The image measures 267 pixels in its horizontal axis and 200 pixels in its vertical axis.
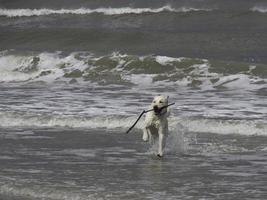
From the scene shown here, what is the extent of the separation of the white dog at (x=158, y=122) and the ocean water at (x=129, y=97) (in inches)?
10.2

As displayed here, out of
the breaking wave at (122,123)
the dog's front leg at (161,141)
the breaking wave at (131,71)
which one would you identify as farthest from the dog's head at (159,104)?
the breaking wave at (131,71)

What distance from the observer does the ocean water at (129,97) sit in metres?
8.86

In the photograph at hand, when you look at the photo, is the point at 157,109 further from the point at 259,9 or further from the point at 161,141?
the point at 259,9

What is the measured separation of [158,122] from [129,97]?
575 centimetres

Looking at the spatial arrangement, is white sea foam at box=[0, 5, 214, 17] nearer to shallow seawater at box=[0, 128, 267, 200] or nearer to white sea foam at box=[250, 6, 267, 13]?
white sea foam at box=[250, 6, 267, 13]

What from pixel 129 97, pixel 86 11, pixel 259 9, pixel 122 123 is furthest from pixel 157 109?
pixel 86 11

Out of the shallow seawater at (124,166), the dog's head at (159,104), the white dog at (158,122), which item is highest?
the dog's head at (159,104)

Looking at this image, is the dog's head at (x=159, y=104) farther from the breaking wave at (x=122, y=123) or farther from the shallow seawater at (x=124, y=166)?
the breaking wave at (x=122, y=123)

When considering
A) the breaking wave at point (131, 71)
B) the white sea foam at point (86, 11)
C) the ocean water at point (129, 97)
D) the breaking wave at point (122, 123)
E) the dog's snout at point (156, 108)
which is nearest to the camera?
the ocean water at point (129, 97)

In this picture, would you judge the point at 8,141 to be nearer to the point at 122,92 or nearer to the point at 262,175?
the point at 262,175

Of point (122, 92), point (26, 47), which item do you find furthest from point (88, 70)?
point (26, 47)

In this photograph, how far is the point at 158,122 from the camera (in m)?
10.2

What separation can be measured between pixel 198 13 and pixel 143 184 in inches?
802

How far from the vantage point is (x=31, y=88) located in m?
18.4
